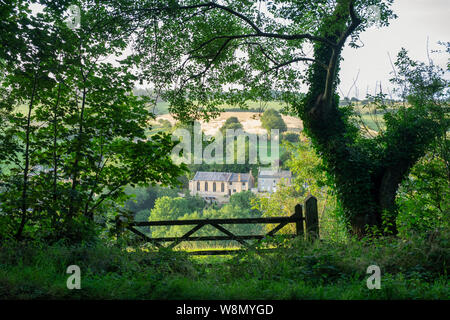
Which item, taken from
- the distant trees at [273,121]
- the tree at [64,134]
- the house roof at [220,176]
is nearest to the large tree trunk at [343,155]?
the tree at [64,134]

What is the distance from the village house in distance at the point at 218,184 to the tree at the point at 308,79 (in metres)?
58.4

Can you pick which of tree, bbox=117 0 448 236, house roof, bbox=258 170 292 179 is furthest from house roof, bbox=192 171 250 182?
tree, bbox=117 0 448 236

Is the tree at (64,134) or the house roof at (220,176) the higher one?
the house roof at (220,176)

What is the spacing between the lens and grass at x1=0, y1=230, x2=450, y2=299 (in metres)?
3.68

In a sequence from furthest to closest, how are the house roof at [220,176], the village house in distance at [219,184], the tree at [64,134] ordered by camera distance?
the house roof at [220,176]
the village house in distance at [219,184]
the tree at [64,134]

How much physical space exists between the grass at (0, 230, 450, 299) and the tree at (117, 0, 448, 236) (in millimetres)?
3653

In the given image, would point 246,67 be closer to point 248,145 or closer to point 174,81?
point 174,81

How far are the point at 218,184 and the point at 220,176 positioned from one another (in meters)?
1.86

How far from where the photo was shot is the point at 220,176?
234 ft

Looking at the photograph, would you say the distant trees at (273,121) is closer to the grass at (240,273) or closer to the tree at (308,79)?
the tree at (308,79)

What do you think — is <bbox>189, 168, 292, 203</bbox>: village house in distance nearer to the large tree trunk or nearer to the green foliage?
the large tree trunk

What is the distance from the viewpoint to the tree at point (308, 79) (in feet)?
28.5

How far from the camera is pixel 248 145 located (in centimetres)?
5831
